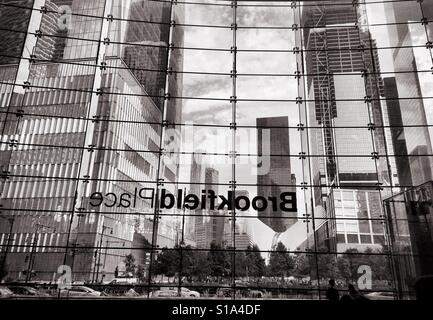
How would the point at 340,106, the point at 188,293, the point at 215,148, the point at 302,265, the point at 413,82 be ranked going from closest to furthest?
the point at 302,265 → the point at 188,293 → the point at 215,148 → the point at 340,106 → the point at 413,82

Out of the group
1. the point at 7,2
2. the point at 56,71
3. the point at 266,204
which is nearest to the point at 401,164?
the point at 266,204

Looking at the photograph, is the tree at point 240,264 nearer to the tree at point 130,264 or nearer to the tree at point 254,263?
the tree at point 254,263

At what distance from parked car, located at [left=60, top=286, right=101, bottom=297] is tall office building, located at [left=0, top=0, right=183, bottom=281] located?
26 centimetres

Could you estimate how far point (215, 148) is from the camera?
6.28m

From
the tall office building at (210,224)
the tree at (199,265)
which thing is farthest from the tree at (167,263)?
the tall office building at (210,224)

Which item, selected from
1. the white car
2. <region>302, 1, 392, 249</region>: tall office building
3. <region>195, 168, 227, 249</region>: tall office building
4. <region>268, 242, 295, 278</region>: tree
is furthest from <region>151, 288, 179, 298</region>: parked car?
<region>302, 1, 392, 249</region>: tall office building

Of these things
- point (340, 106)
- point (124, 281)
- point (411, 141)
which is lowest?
point (124, 281)

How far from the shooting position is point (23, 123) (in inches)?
238

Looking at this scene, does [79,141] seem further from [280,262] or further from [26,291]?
[280,262]

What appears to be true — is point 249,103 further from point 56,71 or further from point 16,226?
point 16,226

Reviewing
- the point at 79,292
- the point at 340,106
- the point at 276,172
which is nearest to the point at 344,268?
the point at 276,172

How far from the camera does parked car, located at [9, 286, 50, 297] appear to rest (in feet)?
18.0

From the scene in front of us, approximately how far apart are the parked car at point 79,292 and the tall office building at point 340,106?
352cm

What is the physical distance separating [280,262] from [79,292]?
3089mm
